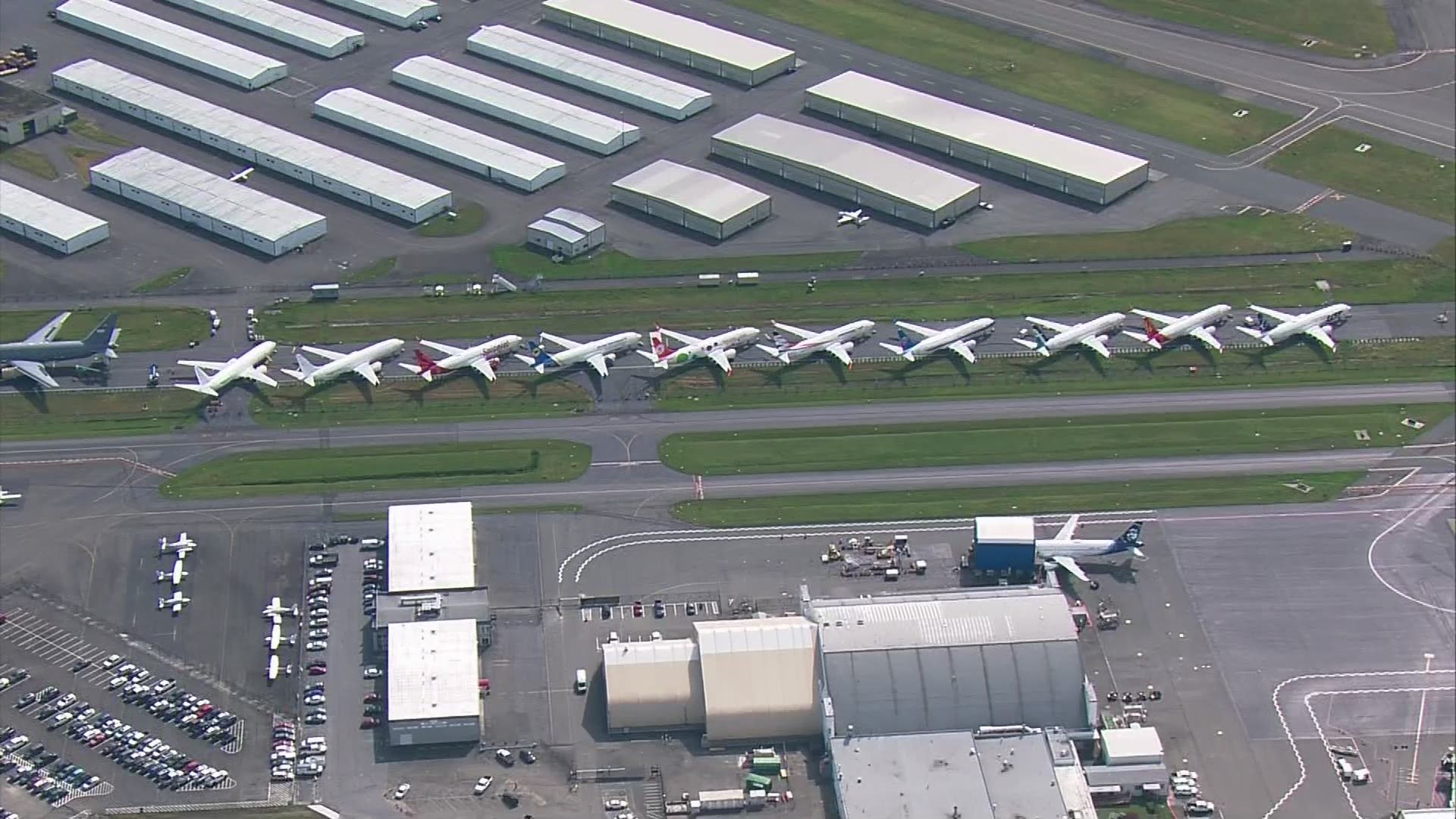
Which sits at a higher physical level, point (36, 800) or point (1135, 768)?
point (1135, 768)

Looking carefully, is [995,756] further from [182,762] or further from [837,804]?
[182,762]

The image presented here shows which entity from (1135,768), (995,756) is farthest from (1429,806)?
(995,756)

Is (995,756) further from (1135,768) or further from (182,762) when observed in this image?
(182,762)

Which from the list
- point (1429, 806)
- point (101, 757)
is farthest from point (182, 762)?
point (1429, 806)

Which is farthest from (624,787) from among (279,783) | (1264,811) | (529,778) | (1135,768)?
(1264,811)

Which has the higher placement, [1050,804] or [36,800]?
[1050,804]

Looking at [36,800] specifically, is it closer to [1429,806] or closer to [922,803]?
[922,803]
